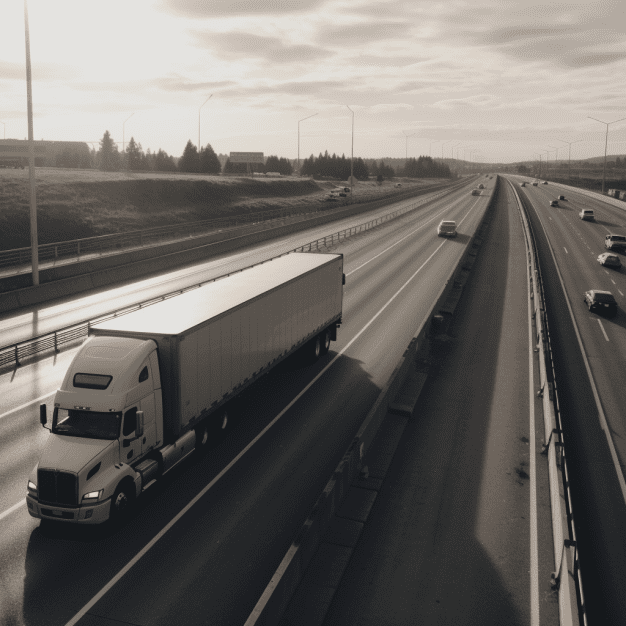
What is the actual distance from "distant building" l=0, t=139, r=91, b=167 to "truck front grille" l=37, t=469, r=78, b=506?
95297mm

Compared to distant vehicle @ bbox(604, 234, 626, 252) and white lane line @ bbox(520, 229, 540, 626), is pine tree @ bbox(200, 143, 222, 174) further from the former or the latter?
white lane line @ bbox(520, 229, 540, 626)

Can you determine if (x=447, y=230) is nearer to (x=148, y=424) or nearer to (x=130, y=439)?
(x=148, y=424)

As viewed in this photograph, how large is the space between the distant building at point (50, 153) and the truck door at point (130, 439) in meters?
94.7

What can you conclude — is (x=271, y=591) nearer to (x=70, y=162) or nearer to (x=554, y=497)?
(x=554, y=497)

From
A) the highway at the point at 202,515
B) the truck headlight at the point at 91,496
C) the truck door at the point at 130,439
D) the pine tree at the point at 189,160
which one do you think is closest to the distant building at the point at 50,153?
the pine tree at the point at 189,160

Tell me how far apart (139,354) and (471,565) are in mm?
7506

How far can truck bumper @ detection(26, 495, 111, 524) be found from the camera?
38.4 ft

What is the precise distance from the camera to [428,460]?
53.5 ft

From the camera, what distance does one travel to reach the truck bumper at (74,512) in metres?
11.7

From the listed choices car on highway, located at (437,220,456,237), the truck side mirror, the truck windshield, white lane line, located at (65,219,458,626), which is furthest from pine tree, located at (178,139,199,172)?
the truck side mirror

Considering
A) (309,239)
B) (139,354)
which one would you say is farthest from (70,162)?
(139,354)

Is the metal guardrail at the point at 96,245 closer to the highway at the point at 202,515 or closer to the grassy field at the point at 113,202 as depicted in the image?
the grassy field at the point at 113,202

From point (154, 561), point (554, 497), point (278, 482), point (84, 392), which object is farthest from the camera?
point (278, 482)

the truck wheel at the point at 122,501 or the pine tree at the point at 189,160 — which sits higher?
the pine tree at the point at 189,160
